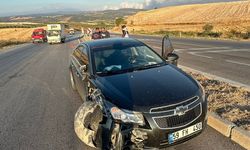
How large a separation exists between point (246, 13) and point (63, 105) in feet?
251

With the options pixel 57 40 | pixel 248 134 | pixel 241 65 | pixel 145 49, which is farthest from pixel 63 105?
pixel 57 40

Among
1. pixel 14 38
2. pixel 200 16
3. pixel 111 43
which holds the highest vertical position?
pixel 111 43

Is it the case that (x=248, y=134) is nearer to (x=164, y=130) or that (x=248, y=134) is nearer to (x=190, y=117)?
(x=190, y=117)

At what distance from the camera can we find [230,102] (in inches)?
251


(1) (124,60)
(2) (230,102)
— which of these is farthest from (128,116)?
(2) (230,102)

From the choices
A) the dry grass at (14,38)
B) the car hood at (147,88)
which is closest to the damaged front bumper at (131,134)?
the car hood at (147,88)

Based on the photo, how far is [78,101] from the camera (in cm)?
777

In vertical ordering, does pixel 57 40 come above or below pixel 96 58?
below

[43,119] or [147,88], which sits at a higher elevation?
[147,88]

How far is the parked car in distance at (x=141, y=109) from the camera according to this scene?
4059mm

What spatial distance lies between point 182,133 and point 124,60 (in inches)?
90.1

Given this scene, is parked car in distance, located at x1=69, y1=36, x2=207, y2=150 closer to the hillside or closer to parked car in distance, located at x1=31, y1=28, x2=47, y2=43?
parked car in distance, located at x1=31, y1=28, x2=47, y2=43

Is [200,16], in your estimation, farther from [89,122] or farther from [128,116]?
[128,116]

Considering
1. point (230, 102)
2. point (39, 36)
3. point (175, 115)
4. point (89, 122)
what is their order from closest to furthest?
point (175, 115) → point (89, 122) → point (230, 102) → point (39, 36)
